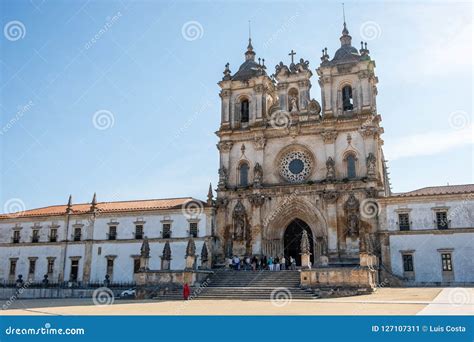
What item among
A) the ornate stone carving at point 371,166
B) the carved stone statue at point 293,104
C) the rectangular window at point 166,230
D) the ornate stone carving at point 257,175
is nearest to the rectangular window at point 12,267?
the rectangular window at point 166,230

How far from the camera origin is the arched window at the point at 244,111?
40625 millimetres

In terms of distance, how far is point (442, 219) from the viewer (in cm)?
3206

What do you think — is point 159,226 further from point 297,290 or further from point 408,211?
point 408,211

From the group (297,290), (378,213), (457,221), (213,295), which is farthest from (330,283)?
(457,221)

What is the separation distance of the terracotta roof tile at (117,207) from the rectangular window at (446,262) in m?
19.1

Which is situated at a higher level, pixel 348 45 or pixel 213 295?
pixel 348 45

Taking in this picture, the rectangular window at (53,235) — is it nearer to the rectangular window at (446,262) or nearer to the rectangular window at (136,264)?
the rectangular window at (136,264)

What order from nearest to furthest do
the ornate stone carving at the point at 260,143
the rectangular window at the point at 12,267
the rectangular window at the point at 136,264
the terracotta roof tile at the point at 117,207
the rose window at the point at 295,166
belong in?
the rose window at the point at 295,166 → the ornate stone carving at the point at 260,143 → the rectangular window at the point at 136,264 → the terracotta roof tile at the point at 117,207 → the rectangular window at the point at 12,267

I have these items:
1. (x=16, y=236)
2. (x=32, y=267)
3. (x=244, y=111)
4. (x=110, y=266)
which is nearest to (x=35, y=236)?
(x=16, y=236)

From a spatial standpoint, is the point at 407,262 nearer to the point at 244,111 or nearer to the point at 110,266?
the point at 244,111

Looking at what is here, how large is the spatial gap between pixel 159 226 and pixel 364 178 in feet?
58.7

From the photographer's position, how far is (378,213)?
33250 mm
